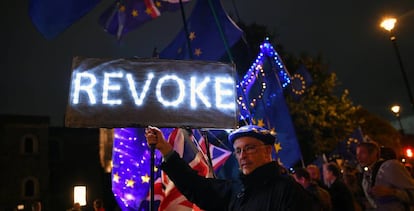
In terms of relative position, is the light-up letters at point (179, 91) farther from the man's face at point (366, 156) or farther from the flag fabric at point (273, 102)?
the flag fabric at point (273, 102)

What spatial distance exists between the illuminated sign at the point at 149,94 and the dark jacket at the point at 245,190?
45 centimetres

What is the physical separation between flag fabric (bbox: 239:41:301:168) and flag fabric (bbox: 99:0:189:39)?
3.10 meters

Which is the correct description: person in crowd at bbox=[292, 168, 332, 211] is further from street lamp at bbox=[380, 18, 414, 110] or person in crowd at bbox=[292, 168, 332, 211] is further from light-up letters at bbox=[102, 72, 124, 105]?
street lamp at bbox=[380, 18, 414, 110]

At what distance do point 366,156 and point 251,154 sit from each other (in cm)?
244

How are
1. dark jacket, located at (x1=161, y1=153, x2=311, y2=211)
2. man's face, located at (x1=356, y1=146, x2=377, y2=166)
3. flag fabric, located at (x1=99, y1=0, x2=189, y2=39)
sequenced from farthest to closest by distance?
1. flag fabric, located at (x1=99, y1=0, x2=189, y2=39)
2. man's face, located at (x1=356, y1=146, x2=377, y2=166)
3. dark jacket, located at (x1=161, y1=153, x2=311, y2=211)

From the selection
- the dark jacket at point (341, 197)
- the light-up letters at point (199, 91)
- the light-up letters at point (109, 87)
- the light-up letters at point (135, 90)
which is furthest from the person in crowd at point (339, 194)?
the light-up letters at point (109, 87)

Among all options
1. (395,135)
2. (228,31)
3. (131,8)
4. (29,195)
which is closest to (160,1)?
(131,8)

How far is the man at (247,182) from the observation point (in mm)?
2654

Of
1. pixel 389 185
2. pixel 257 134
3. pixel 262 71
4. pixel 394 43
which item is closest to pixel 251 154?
pixel 257 134

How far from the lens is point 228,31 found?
1006cm

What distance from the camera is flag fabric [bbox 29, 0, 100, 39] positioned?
5.93 metres

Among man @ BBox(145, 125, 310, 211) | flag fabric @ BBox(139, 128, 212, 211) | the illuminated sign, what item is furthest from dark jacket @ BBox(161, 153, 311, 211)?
flag fabric @ BBox(139, 128, 212, 211)

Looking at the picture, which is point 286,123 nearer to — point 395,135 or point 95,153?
point 95,153

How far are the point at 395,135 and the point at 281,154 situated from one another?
33242mm
